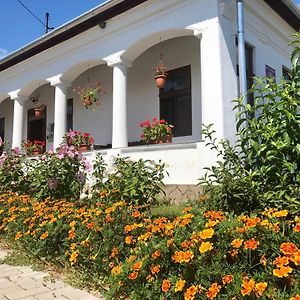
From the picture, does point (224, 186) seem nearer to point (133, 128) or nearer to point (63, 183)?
point (63, 183)

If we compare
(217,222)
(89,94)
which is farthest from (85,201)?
(89,94)

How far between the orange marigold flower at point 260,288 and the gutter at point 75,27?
6.81m

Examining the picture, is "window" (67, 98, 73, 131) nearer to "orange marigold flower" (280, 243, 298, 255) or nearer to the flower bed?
the flower bed

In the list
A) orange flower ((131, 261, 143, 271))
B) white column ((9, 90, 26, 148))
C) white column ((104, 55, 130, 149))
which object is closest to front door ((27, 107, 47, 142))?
white column ((9, 90, 26, 148))

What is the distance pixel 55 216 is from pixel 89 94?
210 inches

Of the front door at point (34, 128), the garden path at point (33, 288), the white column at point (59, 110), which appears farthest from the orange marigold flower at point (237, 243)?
the front door at point (34, 128)

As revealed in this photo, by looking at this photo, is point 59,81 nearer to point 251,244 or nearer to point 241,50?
point 241,50

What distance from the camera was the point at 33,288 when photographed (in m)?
3.51

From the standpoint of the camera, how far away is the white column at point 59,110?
9922 millimetres

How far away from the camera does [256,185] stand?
3559mm

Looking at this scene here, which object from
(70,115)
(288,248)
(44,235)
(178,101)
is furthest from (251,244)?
(70,115)

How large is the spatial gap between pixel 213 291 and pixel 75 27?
27.8 ft

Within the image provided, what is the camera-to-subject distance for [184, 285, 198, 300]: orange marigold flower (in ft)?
7.56

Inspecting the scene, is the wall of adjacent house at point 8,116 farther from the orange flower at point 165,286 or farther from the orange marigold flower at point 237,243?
the orange marigold flower at point 237,243
